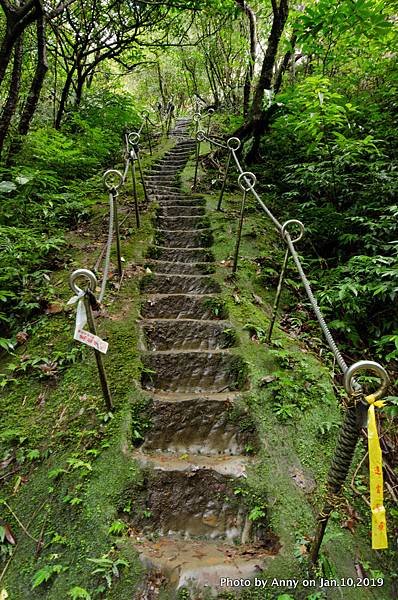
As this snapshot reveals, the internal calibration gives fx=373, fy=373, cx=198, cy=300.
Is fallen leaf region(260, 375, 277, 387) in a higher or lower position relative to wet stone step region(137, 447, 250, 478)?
higher

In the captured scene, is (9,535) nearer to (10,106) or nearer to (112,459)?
(112,459)

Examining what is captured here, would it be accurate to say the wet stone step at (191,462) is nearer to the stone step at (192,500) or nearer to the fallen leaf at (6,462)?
the stone step at (192,500)

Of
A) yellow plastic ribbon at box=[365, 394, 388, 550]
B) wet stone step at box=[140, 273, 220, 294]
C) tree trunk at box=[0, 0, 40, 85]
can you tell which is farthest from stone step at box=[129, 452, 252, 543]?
tree trunk at box=[0, 0, 40, 85]

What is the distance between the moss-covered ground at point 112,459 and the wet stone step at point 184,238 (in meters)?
1.76

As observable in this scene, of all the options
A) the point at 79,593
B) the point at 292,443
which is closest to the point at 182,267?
the point at 292,443

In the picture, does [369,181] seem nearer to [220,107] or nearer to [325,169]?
[325,169]

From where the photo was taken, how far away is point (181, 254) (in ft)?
18.6

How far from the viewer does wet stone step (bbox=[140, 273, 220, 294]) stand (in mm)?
4746

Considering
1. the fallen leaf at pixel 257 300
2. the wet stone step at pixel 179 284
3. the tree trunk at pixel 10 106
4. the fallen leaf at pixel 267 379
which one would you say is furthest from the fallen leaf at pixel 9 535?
the tree trunk at pixel 10 106

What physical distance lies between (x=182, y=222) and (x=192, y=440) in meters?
4.40

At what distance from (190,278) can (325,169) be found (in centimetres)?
313

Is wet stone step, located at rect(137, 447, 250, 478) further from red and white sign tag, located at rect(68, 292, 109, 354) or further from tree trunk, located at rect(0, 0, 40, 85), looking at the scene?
tree trunk, located at rect(0, 0, 40, 85)

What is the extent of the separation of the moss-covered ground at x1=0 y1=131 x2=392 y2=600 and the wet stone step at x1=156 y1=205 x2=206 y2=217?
2.76 m

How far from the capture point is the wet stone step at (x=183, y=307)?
4297 mm
